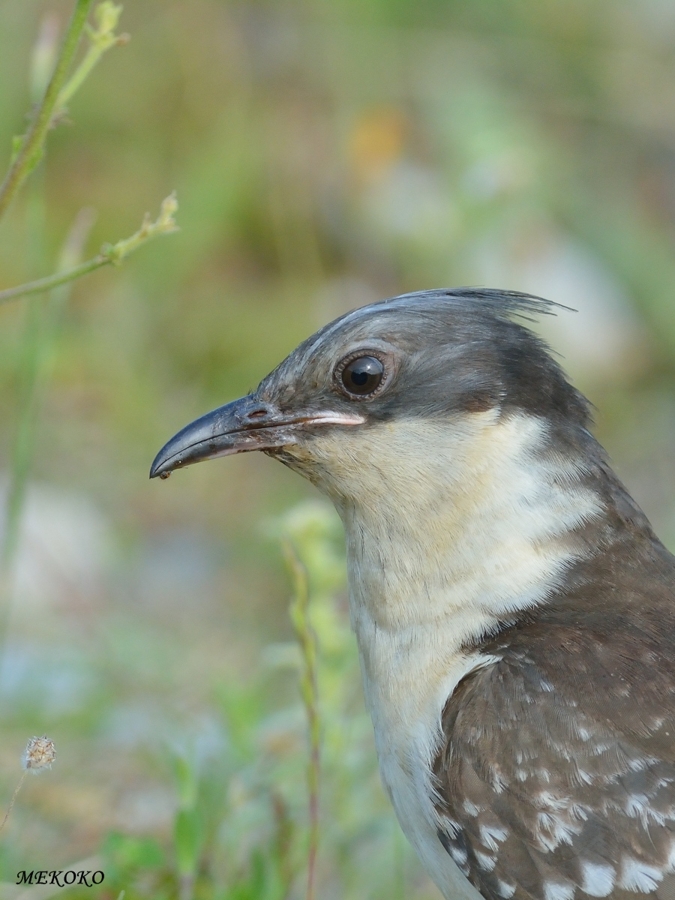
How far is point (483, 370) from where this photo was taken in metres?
3.78

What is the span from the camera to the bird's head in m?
3.77

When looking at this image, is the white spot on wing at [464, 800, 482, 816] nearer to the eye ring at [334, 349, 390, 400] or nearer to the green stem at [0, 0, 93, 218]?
the eye ring at [334, 349, 390, 400]

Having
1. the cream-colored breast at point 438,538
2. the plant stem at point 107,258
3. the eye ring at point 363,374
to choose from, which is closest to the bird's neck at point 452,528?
the cream-colored breast at point 438,538

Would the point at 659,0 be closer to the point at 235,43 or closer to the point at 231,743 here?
the point at 235,43

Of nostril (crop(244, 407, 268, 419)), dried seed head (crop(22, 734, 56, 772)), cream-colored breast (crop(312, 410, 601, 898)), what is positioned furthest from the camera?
nostril (crop(244, 407, 268, 419))

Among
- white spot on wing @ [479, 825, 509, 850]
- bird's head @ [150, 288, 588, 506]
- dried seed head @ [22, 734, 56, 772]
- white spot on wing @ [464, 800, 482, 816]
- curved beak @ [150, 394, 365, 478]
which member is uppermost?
bird's head @ [150, 288, 588, 506]

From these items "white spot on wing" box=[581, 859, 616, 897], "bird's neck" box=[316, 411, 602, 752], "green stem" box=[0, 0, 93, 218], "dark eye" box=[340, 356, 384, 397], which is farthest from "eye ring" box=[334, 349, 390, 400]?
"white spot on wing" box=[581, 859, 616, 897]

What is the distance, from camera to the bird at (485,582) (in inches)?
129

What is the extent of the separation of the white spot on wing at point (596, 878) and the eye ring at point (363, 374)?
137cm

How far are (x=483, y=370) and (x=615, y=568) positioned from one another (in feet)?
2.15

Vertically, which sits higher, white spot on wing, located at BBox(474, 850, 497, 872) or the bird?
the bird

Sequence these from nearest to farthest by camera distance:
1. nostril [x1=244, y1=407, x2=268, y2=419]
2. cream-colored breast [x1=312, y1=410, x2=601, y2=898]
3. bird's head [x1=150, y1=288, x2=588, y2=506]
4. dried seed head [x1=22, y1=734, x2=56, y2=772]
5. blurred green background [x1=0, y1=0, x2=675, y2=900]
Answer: dried seed head [x1=22, y1=734, x2=56, y2=772]
cream-colored breast [x1=312, y1=410, x2=601, y2=898]
bird's head [x1=150, y1=288, x2=588, y2=506]
nostril [x1=244, y1=407, x2=268, y2=419]
blurred green background [x1=0, y1=0, x2=675, y2=900]

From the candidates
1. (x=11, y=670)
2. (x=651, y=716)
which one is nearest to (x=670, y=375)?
(x=11, y=670)

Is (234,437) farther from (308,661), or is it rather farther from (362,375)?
(308,661)
